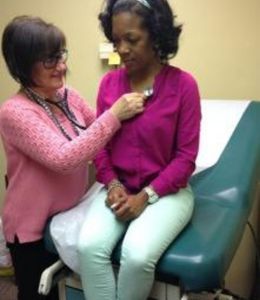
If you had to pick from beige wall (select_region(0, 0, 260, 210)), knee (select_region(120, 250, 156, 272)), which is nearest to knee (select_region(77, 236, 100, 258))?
knee (select_region(120, 250, 156, 272))

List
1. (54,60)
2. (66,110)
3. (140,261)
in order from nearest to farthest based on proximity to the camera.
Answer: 1. (140,261)
2. (54,60)
3. (66,110)

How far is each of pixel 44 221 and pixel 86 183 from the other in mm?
215

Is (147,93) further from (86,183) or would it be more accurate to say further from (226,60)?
(226,60)

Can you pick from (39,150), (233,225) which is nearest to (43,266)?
(39,150)

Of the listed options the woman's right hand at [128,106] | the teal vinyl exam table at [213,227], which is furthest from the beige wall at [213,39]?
the woman's right hand at [128,106]

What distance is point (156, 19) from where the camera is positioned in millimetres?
1221

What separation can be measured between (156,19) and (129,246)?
0.64 metres

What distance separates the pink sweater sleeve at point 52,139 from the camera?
122 cm

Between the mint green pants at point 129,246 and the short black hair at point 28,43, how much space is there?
0.50 m

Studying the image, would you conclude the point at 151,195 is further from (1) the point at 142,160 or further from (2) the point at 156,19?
(2) the point at 156,19

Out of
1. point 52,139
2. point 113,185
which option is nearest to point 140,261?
point 113,185

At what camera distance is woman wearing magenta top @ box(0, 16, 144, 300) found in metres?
1.23

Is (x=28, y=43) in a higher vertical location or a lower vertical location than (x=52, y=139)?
higher

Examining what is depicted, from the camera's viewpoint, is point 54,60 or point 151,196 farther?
point 54,60
